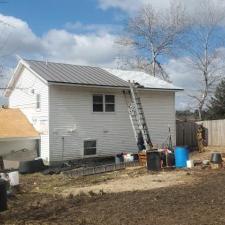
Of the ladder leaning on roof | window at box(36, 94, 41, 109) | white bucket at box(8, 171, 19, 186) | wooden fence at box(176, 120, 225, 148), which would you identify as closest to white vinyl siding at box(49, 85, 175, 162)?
the ladder leaning on roof

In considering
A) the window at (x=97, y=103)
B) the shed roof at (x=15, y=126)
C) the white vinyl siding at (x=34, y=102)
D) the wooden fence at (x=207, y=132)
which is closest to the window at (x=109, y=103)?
the window at (x=97, y=103)

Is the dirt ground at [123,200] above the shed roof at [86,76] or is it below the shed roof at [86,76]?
below

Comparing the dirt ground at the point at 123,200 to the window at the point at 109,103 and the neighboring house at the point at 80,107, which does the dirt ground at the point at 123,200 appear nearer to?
the neighboring house at the point at 80,107

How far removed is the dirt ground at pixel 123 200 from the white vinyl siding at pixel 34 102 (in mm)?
4910

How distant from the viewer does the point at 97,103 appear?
25328mm

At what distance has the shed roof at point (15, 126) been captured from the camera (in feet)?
75.8

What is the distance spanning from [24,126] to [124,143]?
5694mm

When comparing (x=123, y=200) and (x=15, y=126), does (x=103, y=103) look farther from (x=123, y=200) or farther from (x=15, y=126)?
(x=123, y=200)

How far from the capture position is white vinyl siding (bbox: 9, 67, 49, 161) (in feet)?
77.1

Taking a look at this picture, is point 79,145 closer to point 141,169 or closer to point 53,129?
point 53,129

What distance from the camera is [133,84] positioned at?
25922 mm

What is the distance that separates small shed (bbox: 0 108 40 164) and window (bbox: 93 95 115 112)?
12.0 feet

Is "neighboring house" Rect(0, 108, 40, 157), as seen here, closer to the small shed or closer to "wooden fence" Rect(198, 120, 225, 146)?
the small shed

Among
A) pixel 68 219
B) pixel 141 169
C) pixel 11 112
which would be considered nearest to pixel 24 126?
pixel 11 112
